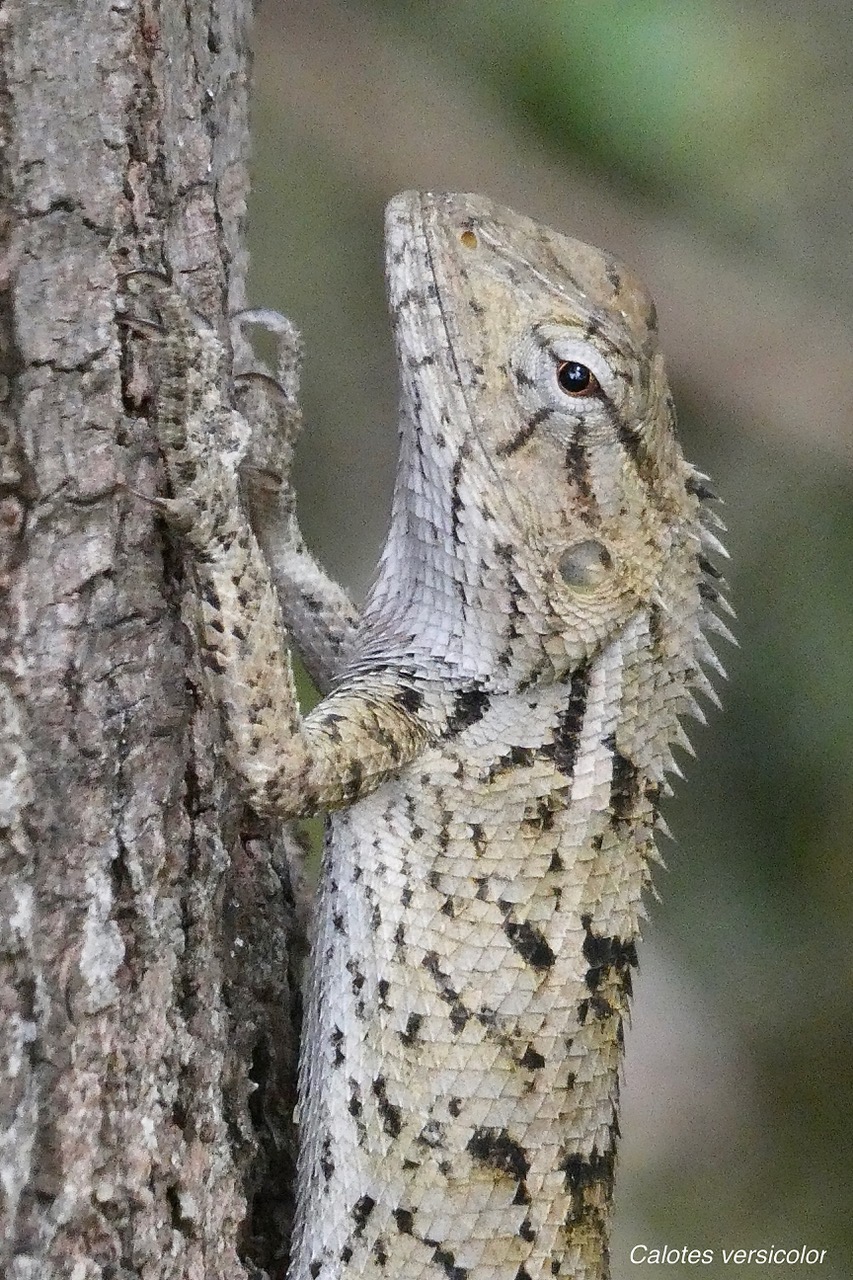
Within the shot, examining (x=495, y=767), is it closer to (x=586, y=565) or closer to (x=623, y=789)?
(x=623, y=789)

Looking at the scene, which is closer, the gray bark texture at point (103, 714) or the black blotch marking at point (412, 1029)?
the gray bark texture at point (103, 714)

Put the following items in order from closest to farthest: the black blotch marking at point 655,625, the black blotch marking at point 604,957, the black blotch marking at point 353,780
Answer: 1. the black blotch marking at point 353,780
2. the black blotch marking at point 604,957
3. the black blotch marking at point 655,625

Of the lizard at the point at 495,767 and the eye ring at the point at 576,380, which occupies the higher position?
the eye ring at the point at 576,380

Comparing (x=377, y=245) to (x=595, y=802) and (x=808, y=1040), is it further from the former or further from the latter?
(x=808, y=1040)

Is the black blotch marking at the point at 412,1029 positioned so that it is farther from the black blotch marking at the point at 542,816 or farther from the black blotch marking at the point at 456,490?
the black blotch marking at the point at 456,490

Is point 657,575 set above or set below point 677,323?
below

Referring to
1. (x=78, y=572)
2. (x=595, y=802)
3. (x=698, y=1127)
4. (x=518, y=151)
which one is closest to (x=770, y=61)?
(x=518, y=151)

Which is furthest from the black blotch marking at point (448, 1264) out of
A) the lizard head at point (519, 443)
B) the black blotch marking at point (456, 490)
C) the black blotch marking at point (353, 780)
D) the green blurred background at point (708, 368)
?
the green blurred background at point (708, 368)
